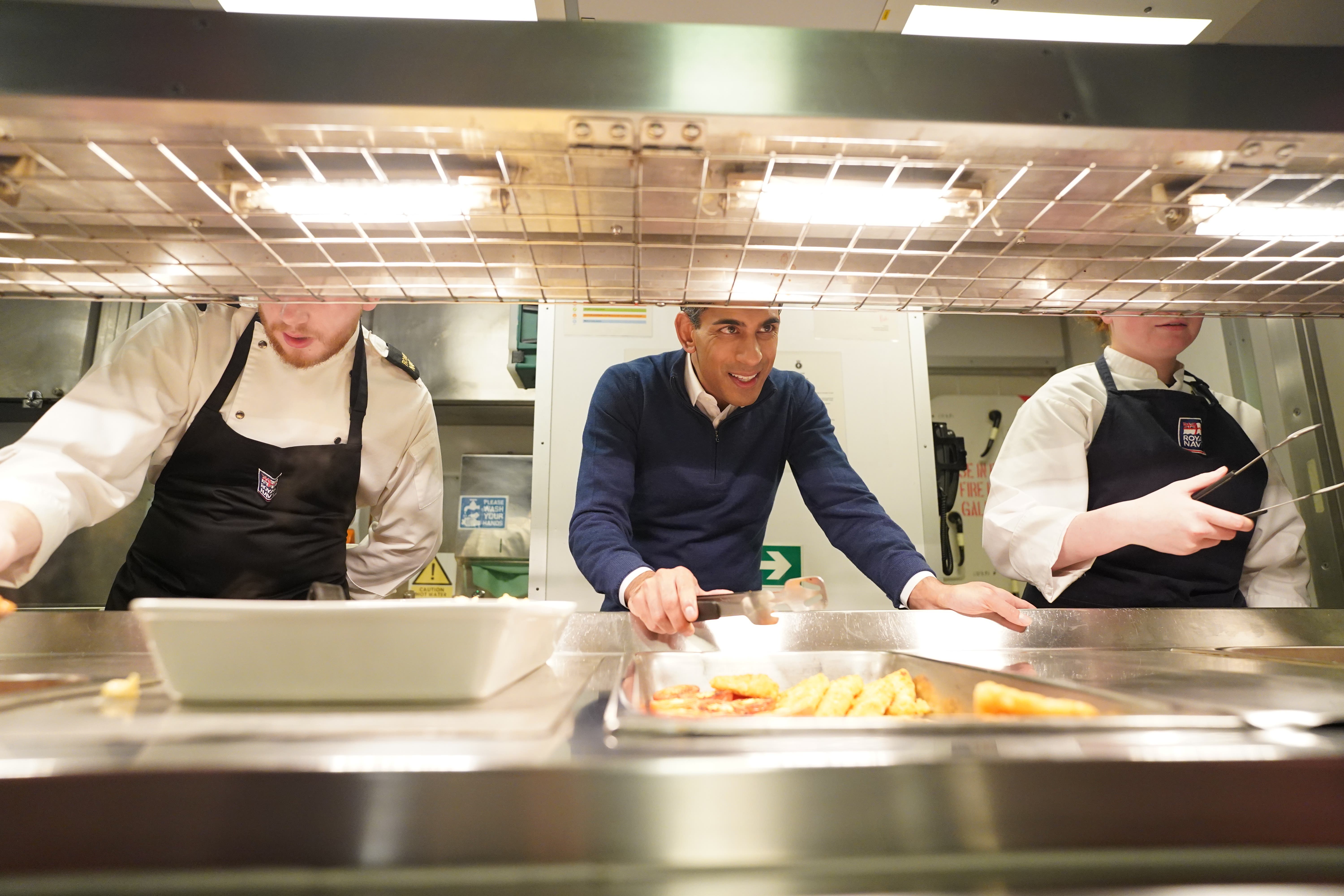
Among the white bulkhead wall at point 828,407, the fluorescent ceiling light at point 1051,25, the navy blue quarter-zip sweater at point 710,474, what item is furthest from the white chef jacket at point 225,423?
the fluorescent ceiling light at point 1051,25

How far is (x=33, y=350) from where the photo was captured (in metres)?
2.64

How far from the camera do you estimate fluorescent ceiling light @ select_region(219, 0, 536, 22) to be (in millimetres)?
1825

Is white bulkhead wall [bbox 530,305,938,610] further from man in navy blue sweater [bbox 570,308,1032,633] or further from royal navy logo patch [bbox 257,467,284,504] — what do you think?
royal navy logo patch [bbox 257,467,284,504]

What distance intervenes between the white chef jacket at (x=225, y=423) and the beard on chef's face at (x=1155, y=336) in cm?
159

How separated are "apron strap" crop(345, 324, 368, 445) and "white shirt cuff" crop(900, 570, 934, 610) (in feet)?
3.77

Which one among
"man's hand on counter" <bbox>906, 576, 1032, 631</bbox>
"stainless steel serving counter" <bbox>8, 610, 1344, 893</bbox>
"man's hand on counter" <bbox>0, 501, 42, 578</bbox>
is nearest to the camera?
"stainless steel serving counter" <bbox>8, 610, 1344, 893</bbox>

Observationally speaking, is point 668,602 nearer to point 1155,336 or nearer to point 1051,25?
point 1155,336

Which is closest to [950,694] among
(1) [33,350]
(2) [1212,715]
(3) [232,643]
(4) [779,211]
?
(2) [1212,715]

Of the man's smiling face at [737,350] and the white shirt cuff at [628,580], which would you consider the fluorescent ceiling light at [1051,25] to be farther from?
the white shirt cuff at [628,580]

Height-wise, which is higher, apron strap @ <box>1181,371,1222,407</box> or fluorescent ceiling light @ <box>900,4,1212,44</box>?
fluorescent ceiling light @ <box>900,4,1212,44</box>

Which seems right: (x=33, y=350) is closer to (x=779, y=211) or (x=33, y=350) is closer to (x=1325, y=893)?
(x=779, y=211)

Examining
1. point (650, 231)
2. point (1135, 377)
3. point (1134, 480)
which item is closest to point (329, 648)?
point (650, 231)

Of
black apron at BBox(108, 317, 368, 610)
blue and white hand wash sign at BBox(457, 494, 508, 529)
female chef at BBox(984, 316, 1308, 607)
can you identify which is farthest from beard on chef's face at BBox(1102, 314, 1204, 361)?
blue and white hand wash sign at BBox(457, 494, 508, 529)

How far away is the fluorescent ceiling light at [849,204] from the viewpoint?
74cm
